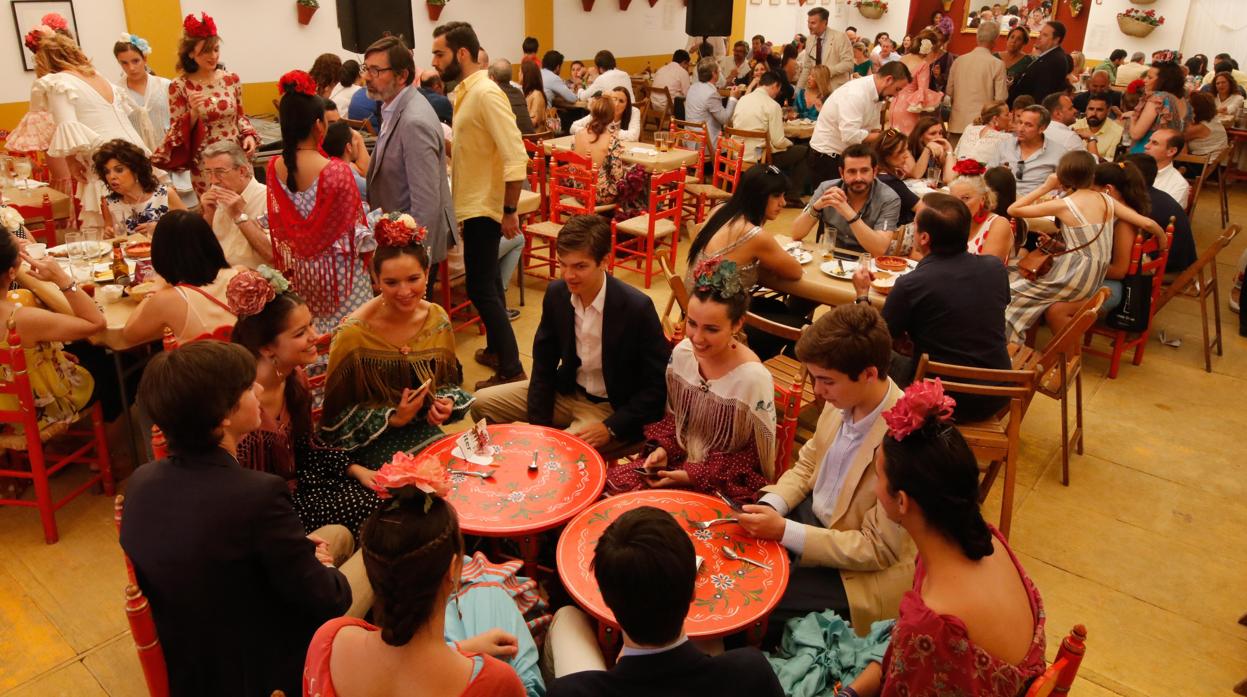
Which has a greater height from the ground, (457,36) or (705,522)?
(457,36)

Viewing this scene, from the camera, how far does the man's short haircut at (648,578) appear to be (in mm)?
1607

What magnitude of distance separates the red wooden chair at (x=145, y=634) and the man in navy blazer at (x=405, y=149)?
269 centimetres

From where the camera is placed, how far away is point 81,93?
5.19 meters

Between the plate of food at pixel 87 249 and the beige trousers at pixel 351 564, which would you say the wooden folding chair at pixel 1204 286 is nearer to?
the beige trousers at pixel 351 564

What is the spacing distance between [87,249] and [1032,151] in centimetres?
597

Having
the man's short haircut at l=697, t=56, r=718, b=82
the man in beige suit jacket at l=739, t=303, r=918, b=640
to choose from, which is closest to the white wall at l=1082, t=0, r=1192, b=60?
the man's short haircut at l=697, t=56, r=718, b=82

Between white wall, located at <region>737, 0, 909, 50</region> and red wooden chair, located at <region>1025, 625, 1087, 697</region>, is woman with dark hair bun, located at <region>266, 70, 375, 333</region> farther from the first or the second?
white wall, located at <region>737, 0, 909, 50</region>

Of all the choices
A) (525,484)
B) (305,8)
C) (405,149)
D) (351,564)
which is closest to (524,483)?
(525,484)

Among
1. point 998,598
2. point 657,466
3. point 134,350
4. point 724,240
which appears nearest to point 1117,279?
point 724,240

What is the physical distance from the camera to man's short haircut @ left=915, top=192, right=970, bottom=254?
3.46 m

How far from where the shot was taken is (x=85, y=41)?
7.59m

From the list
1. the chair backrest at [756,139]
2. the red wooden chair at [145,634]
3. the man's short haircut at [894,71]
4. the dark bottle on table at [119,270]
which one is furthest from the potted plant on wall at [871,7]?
the red wooden chair at [145,634]

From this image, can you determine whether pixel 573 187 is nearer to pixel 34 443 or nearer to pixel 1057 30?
pixel 34 443

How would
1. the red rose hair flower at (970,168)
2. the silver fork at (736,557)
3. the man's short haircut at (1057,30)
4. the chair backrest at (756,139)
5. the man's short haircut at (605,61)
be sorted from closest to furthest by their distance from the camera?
1. the silver fork at (736,557)
2. the red rose hair flower at (970,168)
3. the chair backrest at (756,139)
4. the man's short haircut at (1057,30)
5. the man's short haircut at (605,61)
